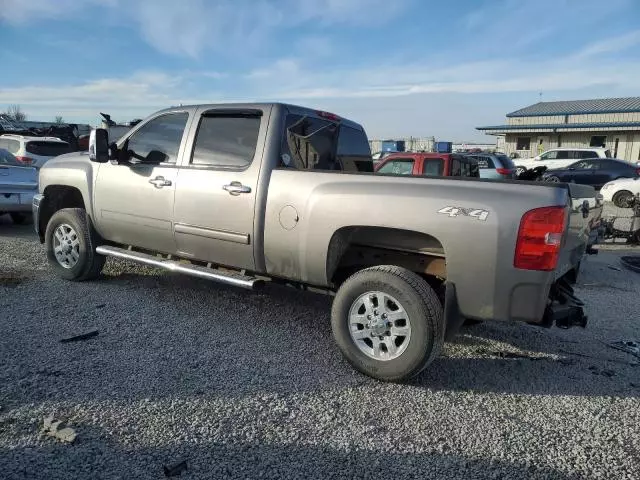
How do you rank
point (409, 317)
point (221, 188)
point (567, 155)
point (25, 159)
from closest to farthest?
point (409, 317) → point (221, 188) → point (25, 159) → point (567, 155)

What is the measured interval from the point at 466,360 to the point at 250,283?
1.88 meters

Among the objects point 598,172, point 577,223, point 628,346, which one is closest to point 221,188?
point 577,223

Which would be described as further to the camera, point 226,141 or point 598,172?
point 598,172

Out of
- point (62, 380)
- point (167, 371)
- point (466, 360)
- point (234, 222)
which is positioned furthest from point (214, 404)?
point (466, 360)

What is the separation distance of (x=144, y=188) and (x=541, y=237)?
362 centimetres

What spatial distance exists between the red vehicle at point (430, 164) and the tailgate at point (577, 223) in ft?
18.0

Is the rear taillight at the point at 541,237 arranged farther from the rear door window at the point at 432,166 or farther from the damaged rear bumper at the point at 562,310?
the rear door window at the point at 432,166

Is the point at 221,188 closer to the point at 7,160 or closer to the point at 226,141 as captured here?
the point at 226,141

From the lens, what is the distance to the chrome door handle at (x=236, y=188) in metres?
4.14

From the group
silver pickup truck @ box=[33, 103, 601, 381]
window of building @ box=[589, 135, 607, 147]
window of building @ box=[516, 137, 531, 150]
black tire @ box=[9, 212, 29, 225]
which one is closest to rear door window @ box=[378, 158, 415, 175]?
silver pickup truck @ box=[33, 103, 601, 381]

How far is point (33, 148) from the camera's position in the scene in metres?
13.0

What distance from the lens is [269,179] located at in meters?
4.07

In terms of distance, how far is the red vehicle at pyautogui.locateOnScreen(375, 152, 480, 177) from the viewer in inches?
378

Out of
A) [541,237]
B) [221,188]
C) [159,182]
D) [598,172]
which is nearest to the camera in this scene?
[541,237]
